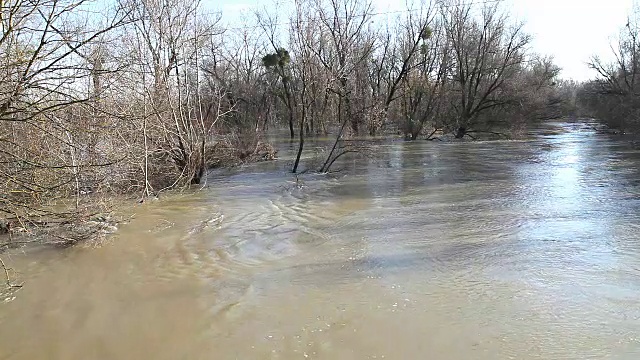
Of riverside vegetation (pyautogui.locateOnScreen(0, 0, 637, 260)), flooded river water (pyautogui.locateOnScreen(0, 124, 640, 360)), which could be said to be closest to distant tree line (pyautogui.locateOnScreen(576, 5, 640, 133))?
riverside vegetation (pyautogui.locateOnScreen(0, 0, 637, 260))

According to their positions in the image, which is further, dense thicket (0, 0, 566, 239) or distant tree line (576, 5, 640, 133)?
distant tree line (576, 5, 640, 133)

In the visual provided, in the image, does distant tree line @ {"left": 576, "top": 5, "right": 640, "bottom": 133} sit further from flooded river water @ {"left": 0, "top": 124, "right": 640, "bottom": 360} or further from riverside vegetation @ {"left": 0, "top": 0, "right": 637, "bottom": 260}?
flooded river water @ {"left": 0, "top": 124, "right": 640, "bottom": 360}

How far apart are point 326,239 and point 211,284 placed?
2668 mm

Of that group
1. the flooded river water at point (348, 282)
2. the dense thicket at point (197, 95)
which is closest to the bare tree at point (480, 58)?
the dense thicket at point (197, 95)

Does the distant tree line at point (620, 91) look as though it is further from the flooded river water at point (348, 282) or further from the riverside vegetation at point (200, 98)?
the flooded river water at point (348, 282)

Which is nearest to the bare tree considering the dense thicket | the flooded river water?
the dense thicket

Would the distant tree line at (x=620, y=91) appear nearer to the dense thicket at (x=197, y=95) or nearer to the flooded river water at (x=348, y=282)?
the dense thicket at (x=197, y=95)

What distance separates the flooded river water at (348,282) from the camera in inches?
213

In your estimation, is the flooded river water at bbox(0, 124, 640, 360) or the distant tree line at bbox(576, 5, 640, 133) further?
the distant tree line at bbox(576, 5, 640, 133)

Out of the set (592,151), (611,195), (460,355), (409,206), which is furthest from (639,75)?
(460,355)

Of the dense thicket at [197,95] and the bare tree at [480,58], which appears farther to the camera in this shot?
the bare tree at [480,58]

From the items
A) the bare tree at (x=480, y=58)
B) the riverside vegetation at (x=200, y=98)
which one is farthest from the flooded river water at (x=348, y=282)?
the bare tree at (x=480, y=58)

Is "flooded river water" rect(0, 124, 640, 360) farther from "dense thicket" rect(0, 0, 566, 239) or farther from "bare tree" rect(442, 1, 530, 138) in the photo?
"bare tree" rect(442, 1, 530, 138)

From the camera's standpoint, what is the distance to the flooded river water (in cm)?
542
